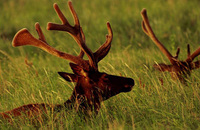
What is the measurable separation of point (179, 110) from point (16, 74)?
282cm

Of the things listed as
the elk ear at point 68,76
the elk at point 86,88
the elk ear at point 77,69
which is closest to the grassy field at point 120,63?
the elk at point 86,88

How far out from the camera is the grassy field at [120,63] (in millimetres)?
3297

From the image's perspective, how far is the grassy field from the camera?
3.30 m

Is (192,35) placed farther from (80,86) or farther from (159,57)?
(80,86)

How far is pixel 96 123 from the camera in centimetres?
319

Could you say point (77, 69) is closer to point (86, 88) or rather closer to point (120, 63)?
point (86, 88)

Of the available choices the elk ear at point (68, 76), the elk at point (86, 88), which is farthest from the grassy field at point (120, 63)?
the elk ear at point (68, 76)

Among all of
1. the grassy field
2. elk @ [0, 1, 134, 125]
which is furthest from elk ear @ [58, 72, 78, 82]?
Answer: the grassy field

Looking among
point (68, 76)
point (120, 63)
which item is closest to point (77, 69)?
point (68, 76)

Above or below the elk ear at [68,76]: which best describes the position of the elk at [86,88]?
below

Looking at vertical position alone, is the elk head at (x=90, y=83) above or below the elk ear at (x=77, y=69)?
below

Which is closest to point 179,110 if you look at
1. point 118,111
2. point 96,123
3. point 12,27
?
point 118,111

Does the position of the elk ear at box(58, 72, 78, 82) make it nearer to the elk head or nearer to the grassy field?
the elk head

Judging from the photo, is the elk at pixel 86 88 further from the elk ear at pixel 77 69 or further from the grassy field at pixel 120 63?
the grassy field at pixel 120 63
